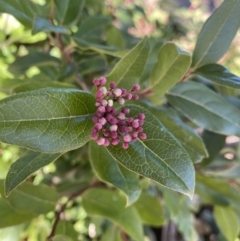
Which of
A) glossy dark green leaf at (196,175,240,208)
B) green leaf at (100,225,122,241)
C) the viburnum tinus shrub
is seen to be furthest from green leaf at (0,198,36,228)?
glossy dark green leaf at (196,175,240,208)

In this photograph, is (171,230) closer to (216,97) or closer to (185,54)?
(216,97)

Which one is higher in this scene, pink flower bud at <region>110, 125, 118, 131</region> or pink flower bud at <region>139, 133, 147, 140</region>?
pink flower bud at <region>110, 125, 118, 131</region>

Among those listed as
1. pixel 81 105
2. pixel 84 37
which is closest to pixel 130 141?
pixel 81 105

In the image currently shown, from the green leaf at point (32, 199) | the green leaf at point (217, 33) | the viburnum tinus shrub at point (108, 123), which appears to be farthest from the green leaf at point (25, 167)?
the green leaf at point (217, 33)

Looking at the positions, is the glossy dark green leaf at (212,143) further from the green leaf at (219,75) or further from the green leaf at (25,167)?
the green leaf at (25,167)

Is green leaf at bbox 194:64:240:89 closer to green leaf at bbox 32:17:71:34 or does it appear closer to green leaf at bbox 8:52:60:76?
green leaf at bbox 32:17:71:34

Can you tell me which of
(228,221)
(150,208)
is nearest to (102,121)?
(150,208)
